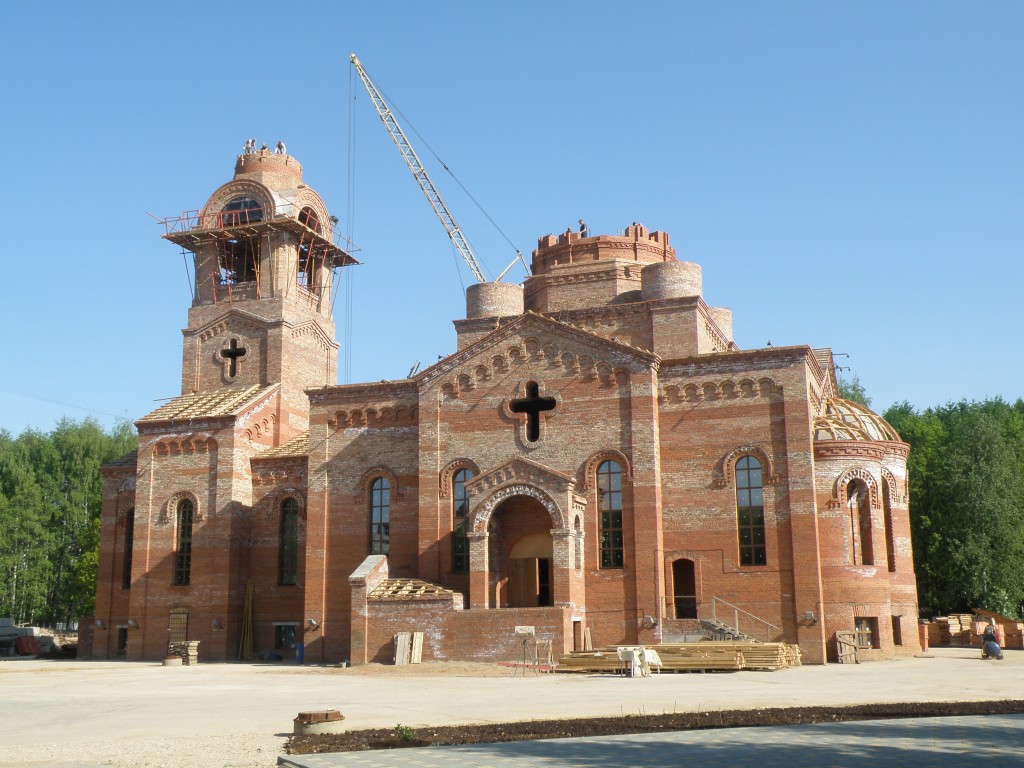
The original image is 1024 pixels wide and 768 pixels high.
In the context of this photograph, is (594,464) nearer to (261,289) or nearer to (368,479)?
(368,479)

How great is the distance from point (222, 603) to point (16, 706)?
1788 centimetres

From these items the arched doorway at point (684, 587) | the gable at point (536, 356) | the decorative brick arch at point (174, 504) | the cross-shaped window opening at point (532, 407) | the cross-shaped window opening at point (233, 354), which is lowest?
the arched doorway at point (684, 587)

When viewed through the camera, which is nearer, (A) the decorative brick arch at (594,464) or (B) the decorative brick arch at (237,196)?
(A) the decorative brick arch at (594,464)

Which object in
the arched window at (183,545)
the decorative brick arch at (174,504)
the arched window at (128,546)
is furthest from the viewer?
the arched window at (128,546)

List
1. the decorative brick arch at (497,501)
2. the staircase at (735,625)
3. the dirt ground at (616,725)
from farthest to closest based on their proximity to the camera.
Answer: the decorative brick arch at (497,501)
the staircase at (735,625)
the dirt ground at (616,725)

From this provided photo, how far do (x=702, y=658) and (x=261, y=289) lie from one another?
A: 26102 mm

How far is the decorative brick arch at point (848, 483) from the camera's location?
32.8 meters

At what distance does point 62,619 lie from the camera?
2630 inches

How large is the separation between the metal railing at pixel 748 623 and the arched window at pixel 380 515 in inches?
468

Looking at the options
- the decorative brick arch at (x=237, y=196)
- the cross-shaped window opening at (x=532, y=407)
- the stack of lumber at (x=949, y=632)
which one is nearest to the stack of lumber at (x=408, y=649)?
the cross-shaped window opening at (x=532, y=407)

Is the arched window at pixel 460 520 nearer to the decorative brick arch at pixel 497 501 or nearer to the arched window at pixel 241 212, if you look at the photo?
the decorative brick arch at pixel 497 501

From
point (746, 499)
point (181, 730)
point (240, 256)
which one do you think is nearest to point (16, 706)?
point (181, 730)

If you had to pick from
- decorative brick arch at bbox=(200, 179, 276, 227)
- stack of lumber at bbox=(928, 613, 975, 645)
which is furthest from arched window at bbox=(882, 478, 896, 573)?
decorative brick arch at bbox=(200, 179, 276, 227)

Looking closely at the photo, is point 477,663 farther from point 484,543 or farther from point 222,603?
point 222,603
